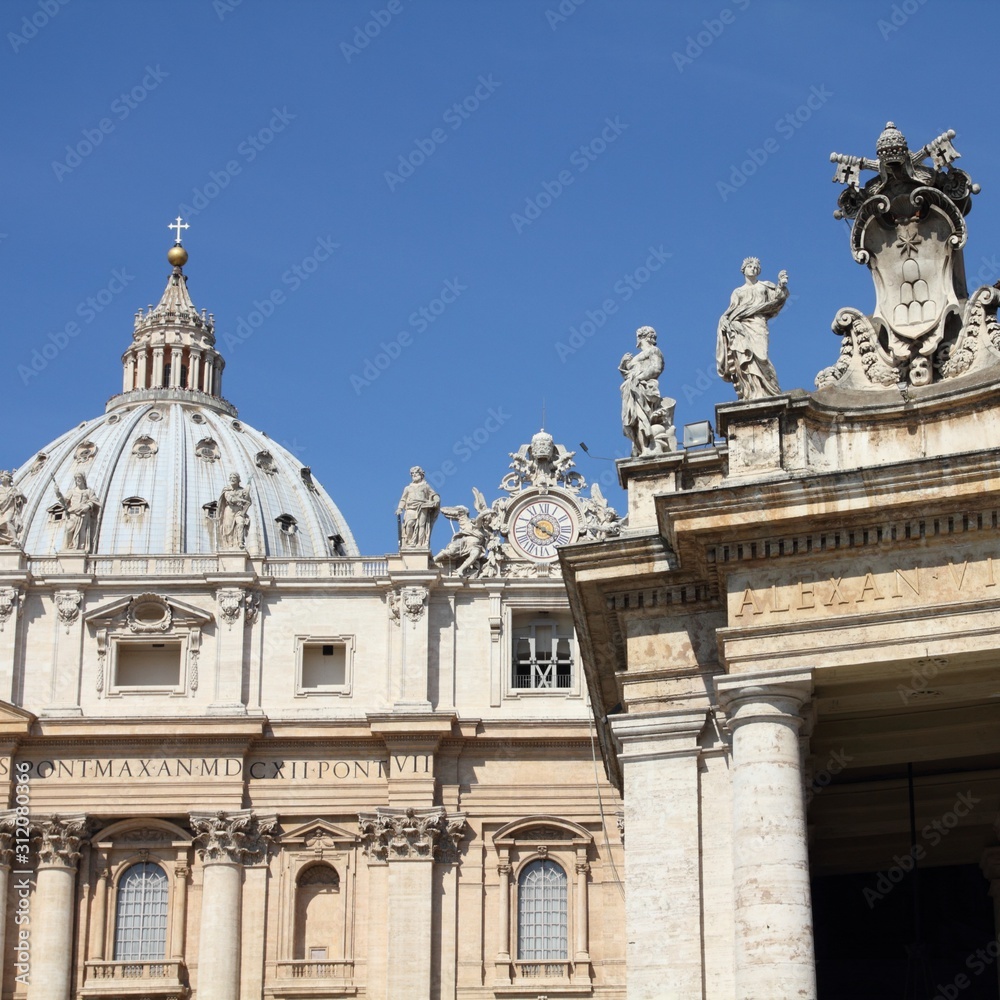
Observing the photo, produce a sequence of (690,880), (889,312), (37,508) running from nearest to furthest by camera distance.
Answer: (690,880) < (889,312) < (37,508)

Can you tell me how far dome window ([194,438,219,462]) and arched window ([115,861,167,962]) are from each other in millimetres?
59819

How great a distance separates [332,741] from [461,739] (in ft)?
12.9

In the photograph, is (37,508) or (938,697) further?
(37,508)

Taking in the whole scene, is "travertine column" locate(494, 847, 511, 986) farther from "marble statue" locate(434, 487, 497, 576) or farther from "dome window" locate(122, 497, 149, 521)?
"dome window" locate(122, 497, 149, 521)

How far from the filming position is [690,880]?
2353 cm

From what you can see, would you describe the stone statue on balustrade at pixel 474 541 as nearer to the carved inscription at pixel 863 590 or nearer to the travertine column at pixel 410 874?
the travertine column at pixel 410 874

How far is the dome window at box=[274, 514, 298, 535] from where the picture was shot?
409 ft

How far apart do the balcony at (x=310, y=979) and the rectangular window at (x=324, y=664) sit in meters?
8.36

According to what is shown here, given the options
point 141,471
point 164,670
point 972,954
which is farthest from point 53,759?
point 141,471

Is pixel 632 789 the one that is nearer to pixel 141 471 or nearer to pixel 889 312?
pixel 889 312

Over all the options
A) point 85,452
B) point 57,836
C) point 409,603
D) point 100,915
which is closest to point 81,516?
point 57,836

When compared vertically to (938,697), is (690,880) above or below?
below

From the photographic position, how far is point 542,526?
244 ft

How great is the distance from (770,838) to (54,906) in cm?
4878
